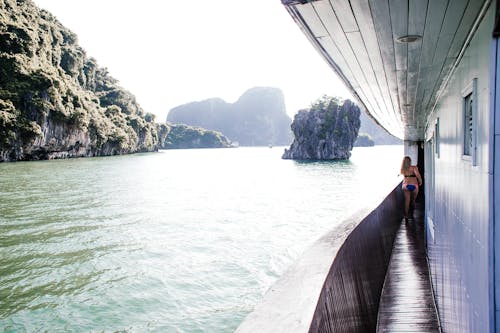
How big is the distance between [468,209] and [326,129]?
8471 cm

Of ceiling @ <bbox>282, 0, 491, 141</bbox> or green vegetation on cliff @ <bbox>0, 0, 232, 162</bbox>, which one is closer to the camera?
Result: ceiling @ <bbox>282, 0, 491, 141</bbox>

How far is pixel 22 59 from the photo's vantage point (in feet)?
181

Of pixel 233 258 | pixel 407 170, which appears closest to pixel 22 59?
pixel 233 258

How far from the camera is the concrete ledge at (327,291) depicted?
4.90 ft

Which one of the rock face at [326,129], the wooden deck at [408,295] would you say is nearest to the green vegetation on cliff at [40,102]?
the rock face at [326,129]

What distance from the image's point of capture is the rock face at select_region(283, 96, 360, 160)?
8544cm

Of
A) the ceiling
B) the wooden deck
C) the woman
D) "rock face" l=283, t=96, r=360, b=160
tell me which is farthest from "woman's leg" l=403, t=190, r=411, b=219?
"rock face" l=283, t=96, r=360, b=160

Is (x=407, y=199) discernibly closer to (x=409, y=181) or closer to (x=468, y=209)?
(x=409, y=181)

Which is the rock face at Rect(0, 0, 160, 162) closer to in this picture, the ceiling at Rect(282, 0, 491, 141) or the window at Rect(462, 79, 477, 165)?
the ceiling at Rect(282, 0, 491, 141)

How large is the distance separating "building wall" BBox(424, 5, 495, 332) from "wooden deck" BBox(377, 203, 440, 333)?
48 centimetres

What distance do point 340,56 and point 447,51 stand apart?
28.1 inches

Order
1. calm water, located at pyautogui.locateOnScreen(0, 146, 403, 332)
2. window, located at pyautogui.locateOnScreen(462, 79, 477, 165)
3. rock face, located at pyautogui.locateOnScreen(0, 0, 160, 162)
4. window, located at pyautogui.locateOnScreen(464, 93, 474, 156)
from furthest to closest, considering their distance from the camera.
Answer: rock face, located at pyautogui.locateOnScreen(0, 0, 160, 162) < calm water, located at pyautogui.locateOnScreen(0, 146, 403, 332) < window, located at pyautogui.locateOnScreen(464, 93, 474, 156) < window, located at pyautogui.locateOnScreen(462, 79, 477, 165)

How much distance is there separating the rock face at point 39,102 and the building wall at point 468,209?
5697cm

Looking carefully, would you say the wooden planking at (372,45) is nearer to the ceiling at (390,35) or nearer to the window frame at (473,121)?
the ceiling at (390,35)
